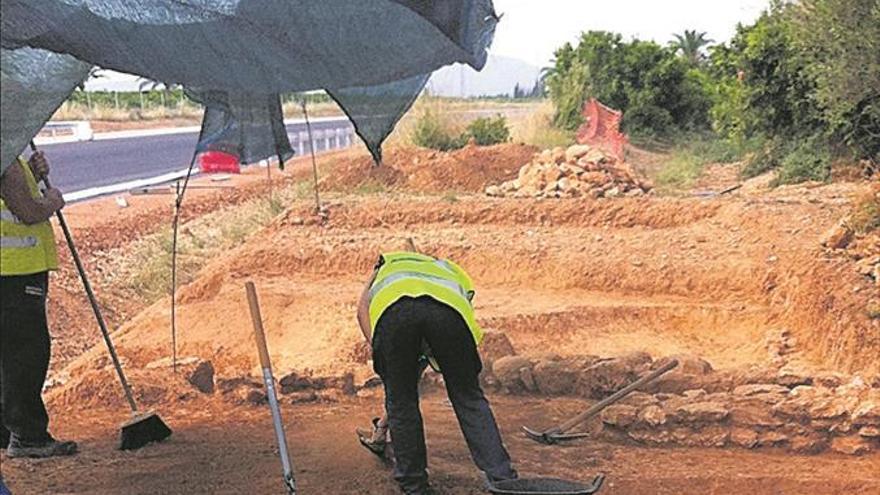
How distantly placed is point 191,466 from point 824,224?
7.76m

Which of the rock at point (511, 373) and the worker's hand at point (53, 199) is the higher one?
the worker's hand at point (53, 199)

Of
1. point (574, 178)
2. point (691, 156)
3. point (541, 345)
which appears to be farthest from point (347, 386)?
point (691, 156)

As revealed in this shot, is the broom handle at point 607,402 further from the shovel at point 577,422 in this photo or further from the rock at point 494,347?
the rock at point 494,347

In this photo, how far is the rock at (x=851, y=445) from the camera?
550cm

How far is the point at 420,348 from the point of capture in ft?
14.9

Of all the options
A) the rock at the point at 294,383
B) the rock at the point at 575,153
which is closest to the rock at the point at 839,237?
the rock at the point at 294,383

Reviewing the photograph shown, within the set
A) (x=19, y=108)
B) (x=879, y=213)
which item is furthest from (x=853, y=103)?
(x=19, y=108)

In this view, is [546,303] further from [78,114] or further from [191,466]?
[78,114]

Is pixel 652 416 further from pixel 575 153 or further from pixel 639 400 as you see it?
pixel 575 153

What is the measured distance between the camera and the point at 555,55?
23578 millimetres

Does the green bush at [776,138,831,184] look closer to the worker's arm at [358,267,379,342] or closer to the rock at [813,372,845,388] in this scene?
the rock at [813,372,845,388]

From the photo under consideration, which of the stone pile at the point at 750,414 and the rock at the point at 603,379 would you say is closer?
the stone pile at the point at 750,414

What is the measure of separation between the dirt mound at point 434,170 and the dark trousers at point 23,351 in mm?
11573

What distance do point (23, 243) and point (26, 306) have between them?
323 mm
